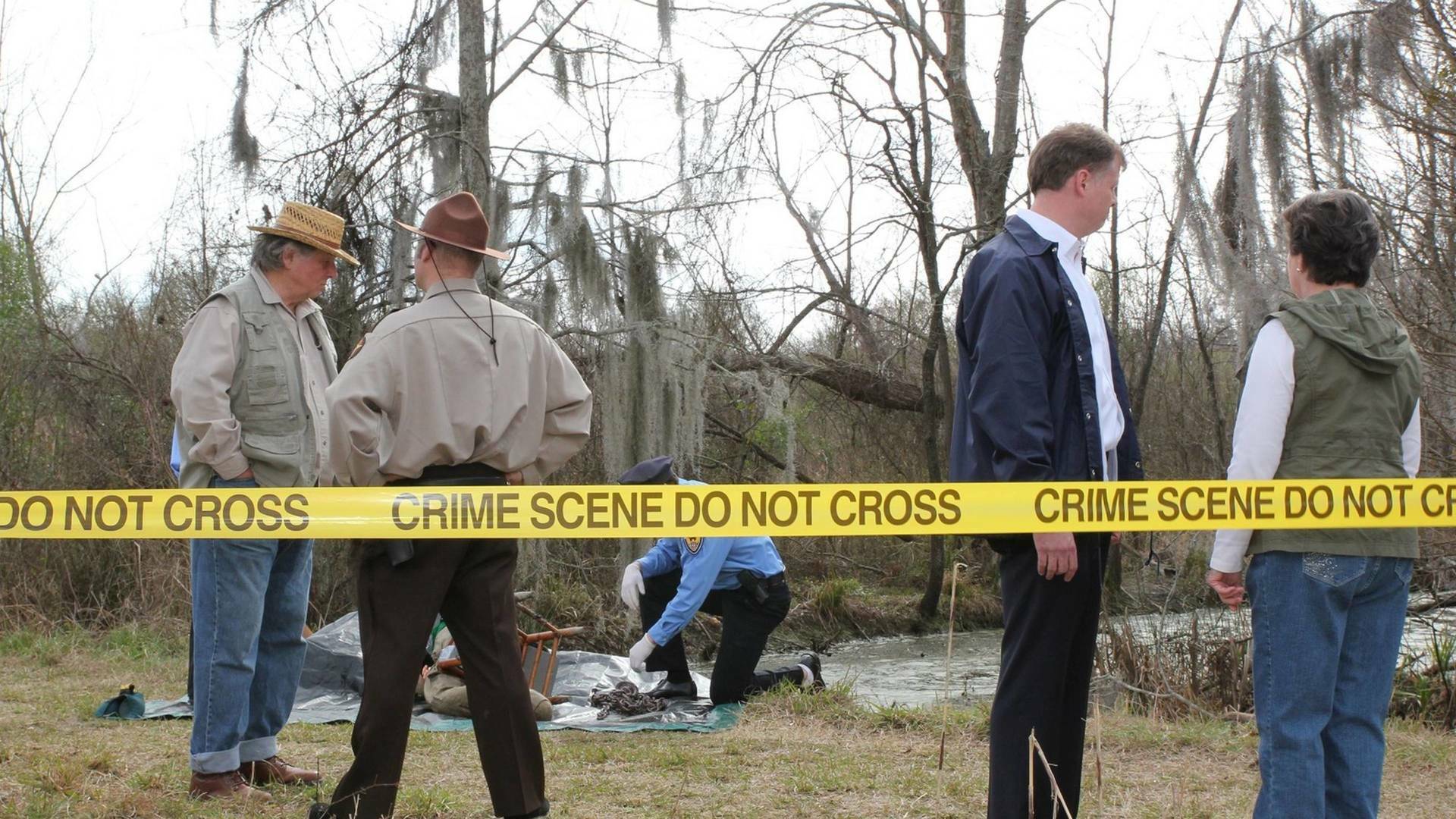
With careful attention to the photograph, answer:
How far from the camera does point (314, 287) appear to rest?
397 cm

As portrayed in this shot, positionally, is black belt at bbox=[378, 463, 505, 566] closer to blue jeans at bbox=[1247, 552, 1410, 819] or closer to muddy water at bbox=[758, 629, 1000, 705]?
blue jeans at bbox=[1247, 552, 1410, 819]

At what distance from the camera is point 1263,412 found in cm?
278

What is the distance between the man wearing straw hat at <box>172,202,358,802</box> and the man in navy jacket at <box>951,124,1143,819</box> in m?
1.99

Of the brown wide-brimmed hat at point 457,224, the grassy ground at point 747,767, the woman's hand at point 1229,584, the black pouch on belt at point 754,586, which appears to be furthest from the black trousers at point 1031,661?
the black pouch on belt at point 754,586

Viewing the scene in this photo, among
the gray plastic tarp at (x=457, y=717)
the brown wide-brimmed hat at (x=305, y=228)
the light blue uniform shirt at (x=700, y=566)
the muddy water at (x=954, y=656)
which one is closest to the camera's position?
the brown wide-brimmed hat at (x=305, y=228)

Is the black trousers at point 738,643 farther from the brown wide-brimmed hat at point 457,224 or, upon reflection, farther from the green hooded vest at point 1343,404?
the green hooded vest at point 1343,404

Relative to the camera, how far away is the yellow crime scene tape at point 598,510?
2875 millimetres

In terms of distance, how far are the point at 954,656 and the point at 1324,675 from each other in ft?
25.7

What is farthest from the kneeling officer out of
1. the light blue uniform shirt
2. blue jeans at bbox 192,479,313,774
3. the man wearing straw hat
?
blue jeans at bbox 192,479,313,774

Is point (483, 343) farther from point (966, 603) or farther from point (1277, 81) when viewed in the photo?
point (966, 603)

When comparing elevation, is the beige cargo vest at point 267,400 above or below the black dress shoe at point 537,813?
above

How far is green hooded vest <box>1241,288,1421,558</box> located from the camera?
2.74m

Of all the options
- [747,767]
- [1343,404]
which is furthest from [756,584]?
[1343,404]

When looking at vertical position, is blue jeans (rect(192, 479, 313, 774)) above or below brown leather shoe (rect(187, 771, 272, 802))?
above
